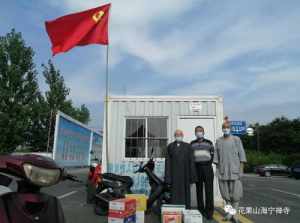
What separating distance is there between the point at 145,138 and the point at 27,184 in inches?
330

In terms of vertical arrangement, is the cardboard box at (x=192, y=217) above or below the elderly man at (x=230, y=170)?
below

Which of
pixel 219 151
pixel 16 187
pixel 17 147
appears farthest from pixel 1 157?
pixel 17 147

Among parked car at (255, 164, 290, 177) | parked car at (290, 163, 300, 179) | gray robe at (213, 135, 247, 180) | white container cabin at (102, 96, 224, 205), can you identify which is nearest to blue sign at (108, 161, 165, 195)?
white container cabin at (102, 96, 224, 205)

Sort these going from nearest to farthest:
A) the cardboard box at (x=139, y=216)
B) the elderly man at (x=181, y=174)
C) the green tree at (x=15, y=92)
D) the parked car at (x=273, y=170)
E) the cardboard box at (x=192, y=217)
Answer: the cardboard box at (x=192, y=217), the cardboard box at (x=139, y=216), the elderly man at (x=181, y=174), the green tree at (x=15, y=92), the parked car at (x=273, y=170)

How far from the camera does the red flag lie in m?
8.85

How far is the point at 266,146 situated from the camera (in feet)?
237

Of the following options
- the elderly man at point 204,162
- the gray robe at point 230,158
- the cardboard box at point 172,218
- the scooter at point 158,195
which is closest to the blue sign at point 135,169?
the scooter at point 158,195

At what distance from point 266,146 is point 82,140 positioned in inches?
2330

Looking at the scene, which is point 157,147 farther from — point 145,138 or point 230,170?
point 230,170

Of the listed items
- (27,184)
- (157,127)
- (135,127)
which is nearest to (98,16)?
(135,127)

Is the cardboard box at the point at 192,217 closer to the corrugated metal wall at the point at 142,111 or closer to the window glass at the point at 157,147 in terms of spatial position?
the window glass at the point at 157,147

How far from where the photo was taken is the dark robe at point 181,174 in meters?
7.67

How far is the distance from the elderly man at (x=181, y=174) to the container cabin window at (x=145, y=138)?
2732mm

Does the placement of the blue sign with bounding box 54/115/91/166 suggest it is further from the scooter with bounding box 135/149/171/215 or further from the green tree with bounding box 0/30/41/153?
the green tree with bounding box 0/30/41/153
